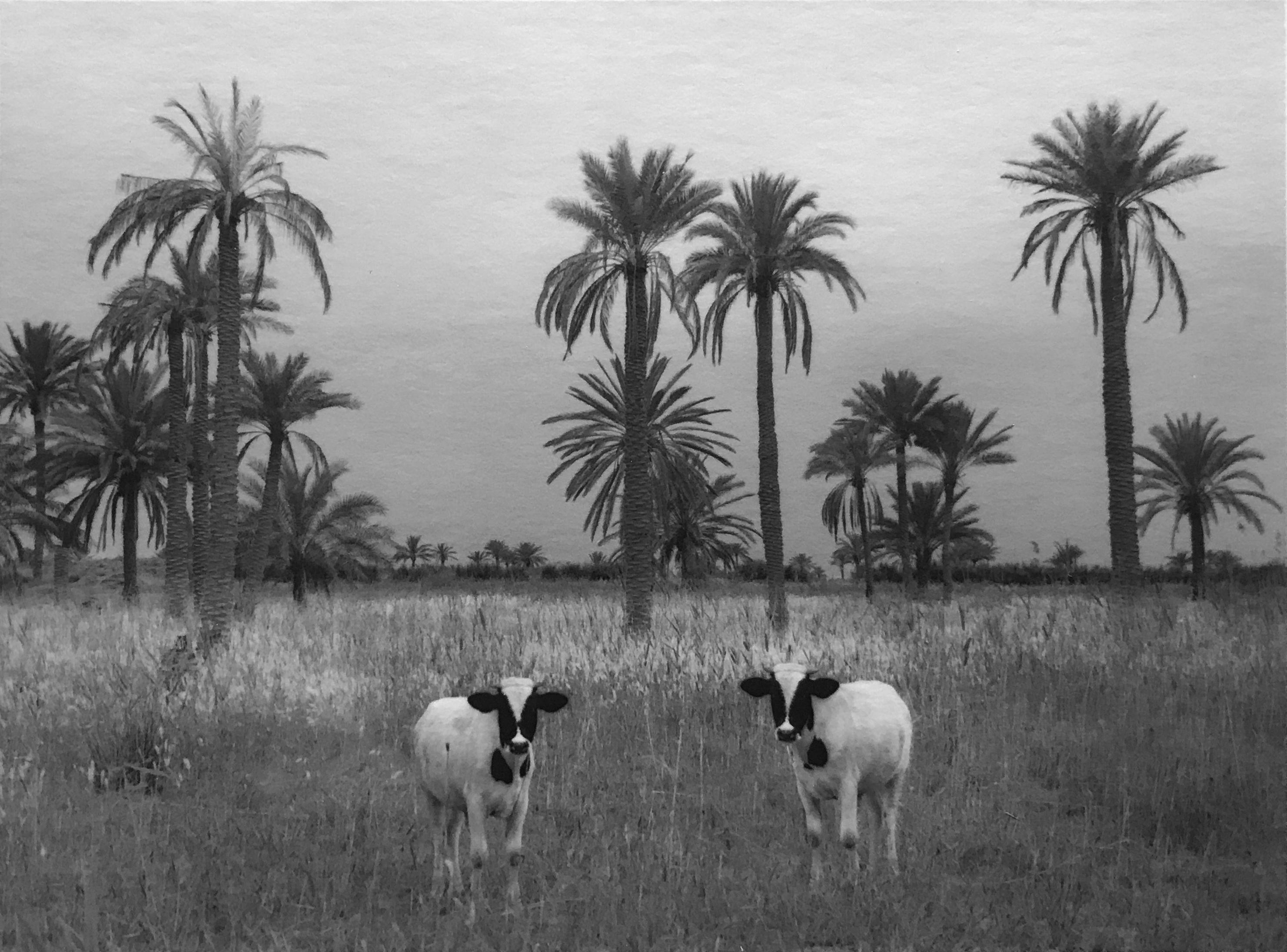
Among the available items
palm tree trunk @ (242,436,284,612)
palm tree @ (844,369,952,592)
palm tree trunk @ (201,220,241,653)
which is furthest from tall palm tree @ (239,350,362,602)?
palm tree @ (844,369,952,592)

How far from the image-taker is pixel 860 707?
5227 mm

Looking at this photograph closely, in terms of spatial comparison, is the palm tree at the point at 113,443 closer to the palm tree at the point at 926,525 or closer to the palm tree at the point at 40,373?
the palm tree at the point at 40,373

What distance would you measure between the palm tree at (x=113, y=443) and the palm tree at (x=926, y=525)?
24329mm

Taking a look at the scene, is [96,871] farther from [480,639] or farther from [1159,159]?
[1159,159]

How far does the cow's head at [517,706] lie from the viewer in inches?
177

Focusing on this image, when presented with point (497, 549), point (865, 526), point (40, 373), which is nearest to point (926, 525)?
point (865, 526)

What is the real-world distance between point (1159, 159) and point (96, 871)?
2074 cm

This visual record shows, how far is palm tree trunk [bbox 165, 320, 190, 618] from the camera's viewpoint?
24.4 meters

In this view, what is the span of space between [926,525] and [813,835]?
120 feet

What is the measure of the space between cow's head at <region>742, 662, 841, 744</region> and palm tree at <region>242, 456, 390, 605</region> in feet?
84.2

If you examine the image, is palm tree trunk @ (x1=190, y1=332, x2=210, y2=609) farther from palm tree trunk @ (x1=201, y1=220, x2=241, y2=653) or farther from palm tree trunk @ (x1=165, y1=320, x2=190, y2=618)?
palm tree trunk @ (x1=201, y1=220, x2=241, y2=653)

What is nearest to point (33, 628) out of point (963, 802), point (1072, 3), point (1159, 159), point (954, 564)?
point (963, 802)

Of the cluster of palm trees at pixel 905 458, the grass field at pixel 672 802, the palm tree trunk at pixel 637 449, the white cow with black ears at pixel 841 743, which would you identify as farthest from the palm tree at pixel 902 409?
the white cow with black ears at pixel 841 743

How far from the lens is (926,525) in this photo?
40.0 m
